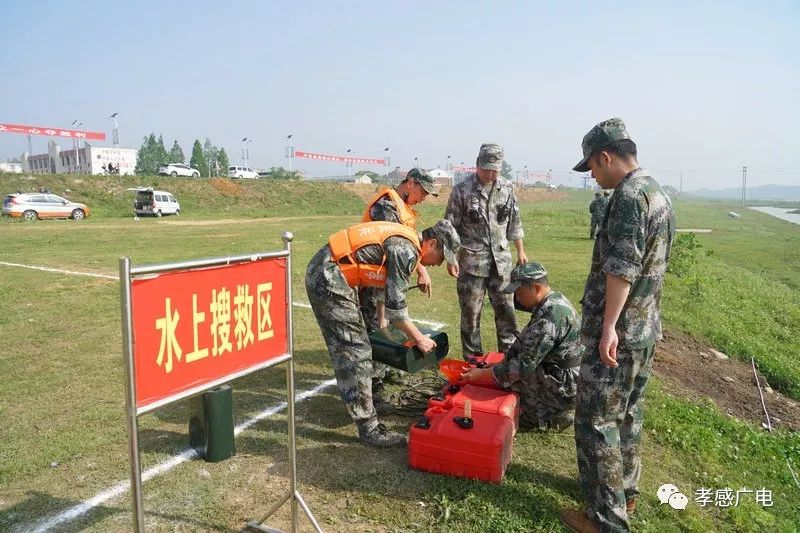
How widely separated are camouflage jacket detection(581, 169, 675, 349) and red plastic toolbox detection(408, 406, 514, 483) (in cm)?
94

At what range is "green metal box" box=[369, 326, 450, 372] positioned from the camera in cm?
393

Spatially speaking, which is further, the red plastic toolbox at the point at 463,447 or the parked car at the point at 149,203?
the parked car at the point at 149,203

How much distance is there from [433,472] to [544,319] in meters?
1.30

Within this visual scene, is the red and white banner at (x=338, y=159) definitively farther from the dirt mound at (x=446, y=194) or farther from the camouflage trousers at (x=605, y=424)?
the camouflage trousers at (x=605, y=424)

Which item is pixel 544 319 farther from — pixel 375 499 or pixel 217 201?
pixel 217 201

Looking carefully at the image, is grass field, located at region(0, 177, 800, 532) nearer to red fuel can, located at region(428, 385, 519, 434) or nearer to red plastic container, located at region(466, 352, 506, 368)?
red fuel can, located at region(428, 385, 519, 434)

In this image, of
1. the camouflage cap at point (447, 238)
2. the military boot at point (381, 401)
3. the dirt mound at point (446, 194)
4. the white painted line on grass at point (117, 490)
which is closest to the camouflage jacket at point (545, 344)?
the camouflage cap at point (447, 238)

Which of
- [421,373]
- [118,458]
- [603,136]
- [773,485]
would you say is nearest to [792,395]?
[773,485]

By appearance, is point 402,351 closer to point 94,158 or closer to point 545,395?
point 545,395

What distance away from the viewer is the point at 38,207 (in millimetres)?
25594

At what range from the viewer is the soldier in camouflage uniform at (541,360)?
3900 mm

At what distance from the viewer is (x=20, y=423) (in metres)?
4.23

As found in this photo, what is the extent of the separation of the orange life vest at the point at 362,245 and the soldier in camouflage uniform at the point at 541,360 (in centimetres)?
93

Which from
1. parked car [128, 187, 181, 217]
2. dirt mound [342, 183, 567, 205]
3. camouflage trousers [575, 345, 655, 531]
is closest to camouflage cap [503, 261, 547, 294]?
camouflage trousers [575, 345, 655, 531]
